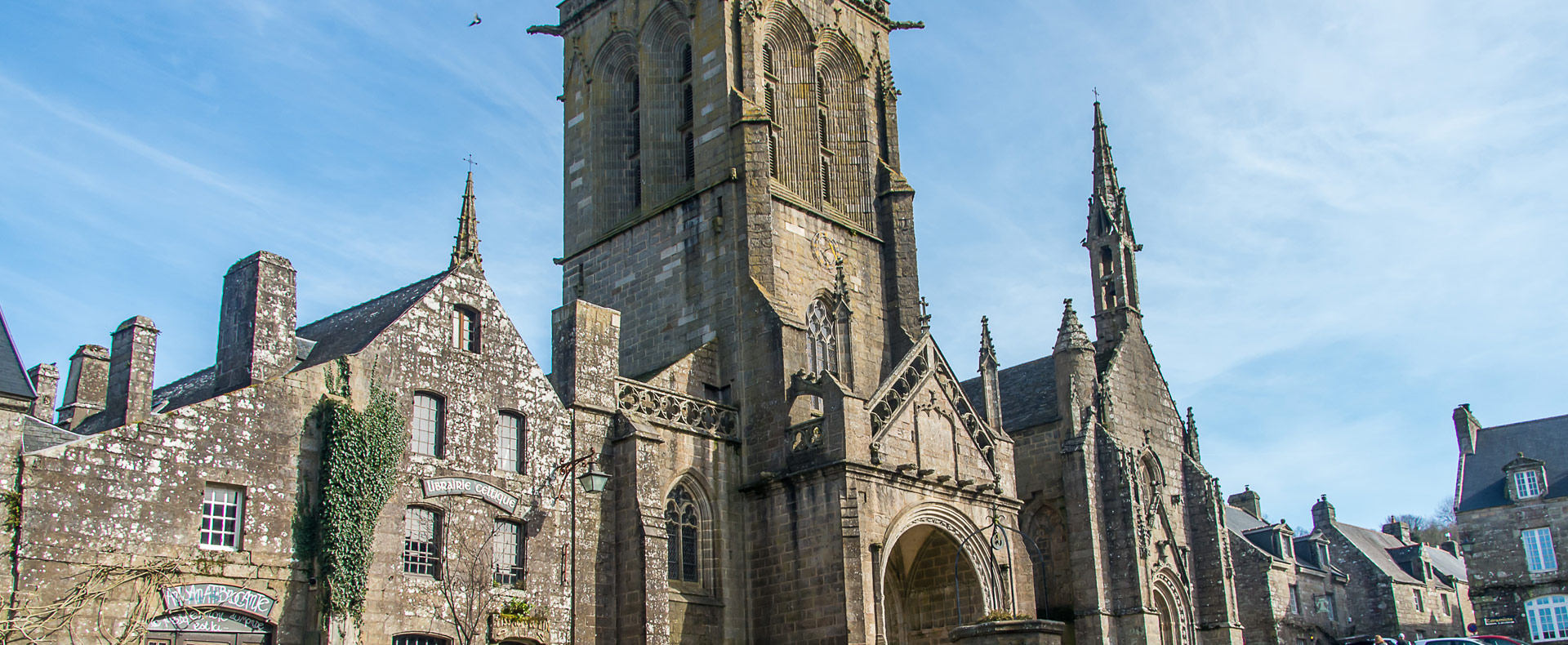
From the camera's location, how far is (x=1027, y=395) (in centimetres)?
3494

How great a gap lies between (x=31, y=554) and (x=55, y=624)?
95 cm

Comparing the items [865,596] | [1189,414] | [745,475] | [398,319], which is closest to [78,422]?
[398,319]

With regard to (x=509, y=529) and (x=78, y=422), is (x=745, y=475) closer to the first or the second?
(x=509, y=529)

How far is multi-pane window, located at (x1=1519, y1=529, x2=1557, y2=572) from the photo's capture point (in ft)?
136

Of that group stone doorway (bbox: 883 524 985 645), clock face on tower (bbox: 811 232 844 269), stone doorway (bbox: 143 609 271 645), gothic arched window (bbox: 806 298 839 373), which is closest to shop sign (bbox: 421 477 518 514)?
stone doorway (bbox: 143 609 271 645)

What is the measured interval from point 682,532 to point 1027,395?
12.4 meters

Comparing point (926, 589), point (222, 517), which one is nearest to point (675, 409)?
point (926, 589)

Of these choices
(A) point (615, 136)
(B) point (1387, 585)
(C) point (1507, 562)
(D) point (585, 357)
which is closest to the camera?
(D) point (585, 357)

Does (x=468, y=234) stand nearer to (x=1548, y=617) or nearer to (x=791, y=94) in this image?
(x=791, y=94)

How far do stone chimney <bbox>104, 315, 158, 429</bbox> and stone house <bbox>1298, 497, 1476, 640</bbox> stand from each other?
43665 millimetres

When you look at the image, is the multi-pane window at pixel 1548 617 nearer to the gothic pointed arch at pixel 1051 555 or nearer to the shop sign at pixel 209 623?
the gothic pointed arch at pixel 1051 555

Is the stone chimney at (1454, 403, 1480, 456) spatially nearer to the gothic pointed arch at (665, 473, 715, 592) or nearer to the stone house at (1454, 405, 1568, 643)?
the stone house at (1454, 405, 1568, 643)

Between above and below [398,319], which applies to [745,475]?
below

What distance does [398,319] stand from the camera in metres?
21.7
